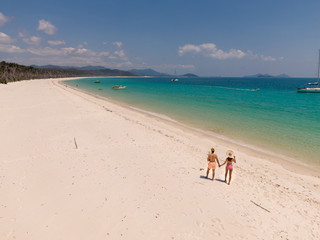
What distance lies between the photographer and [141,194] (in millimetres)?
7930

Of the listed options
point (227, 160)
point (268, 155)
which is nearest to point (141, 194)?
point (227, 160)

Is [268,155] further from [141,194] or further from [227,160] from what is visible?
[141,194]

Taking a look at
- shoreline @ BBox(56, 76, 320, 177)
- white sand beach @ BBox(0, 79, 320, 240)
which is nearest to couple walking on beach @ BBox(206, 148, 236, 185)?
white sand beach @ BBox(0, 79, 320, 240)

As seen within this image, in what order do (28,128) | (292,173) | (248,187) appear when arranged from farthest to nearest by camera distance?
(28,128), (292,173), (248,187)

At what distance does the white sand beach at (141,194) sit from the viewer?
6.17m

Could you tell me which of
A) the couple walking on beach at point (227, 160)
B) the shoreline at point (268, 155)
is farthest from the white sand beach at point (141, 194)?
the couple walking on beach at point (227, 160)

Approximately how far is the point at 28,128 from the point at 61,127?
274 centimetres

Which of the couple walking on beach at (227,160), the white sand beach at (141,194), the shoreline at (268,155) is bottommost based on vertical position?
the shoreline at (268,155)

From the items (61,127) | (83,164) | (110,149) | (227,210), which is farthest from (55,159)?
(227,210)

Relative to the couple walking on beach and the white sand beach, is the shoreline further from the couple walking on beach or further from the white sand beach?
the couple walking on beach

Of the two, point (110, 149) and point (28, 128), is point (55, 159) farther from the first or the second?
point (28, 128)

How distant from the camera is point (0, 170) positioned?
30.8 ft

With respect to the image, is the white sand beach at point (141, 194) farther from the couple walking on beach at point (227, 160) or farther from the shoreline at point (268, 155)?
the couple walking on beach at point (227, 160)

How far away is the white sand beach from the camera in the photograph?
6.17 meters
